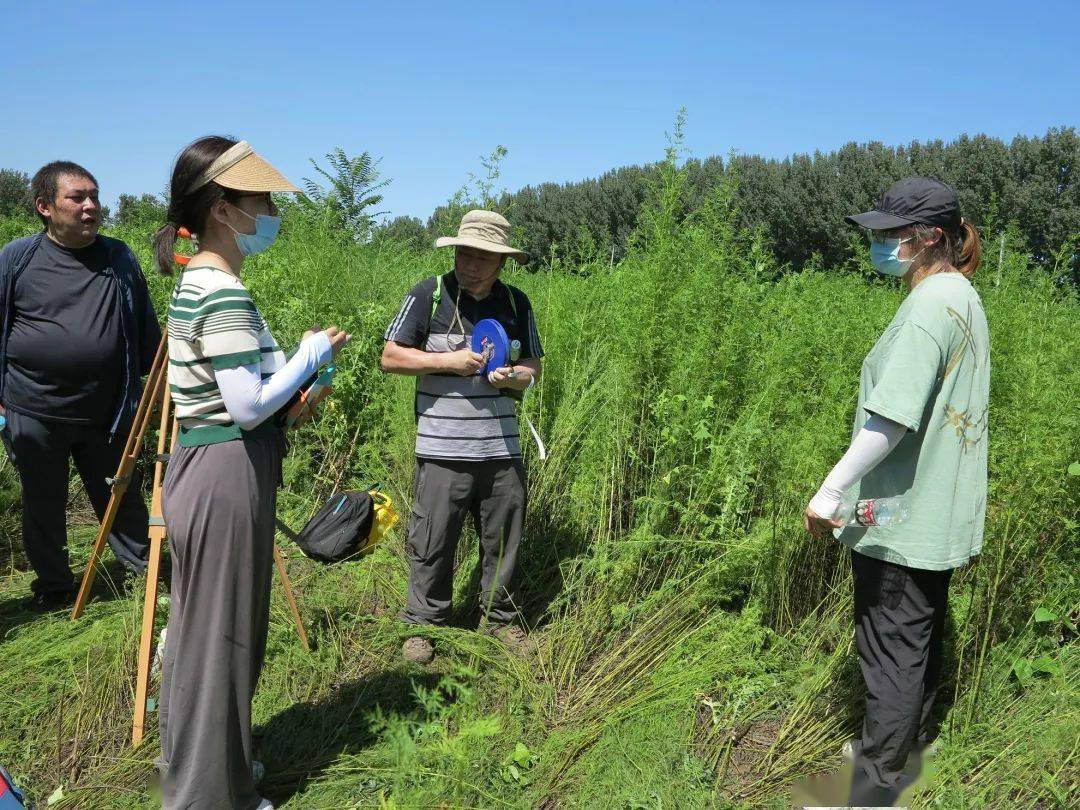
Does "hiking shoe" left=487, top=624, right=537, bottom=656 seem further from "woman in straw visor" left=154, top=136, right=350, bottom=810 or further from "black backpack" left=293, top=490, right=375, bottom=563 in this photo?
"woman in straw visor" left=154, top=136, right=350, bottom=810

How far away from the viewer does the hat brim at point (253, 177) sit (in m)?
2.12

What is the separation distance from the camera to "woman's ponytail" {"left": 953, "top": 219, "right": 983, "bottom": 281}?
2318 mm

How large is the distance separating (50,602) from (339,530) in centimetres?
218

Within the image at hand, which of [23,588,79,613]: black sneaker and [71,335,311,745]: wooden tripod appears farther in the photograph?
[23,588,79,613]: black sneaker

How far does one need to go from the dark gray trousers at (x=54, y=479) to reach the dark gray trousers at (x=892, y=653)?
3.45 metres

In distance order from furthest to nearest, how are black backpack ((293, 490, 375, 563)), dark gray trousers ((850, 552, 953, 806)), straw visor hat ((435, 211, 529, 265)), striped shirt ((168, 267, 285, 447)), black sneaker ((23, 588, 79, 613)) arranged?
black sneaker ((23, 588, 79, 613)) → straw visor hat ((435, 211, 529, 265)) → black backpack ((293, 490, 375, 563)) → dark gray trousers ((850, 552, 953, 806)) → striped shirt ((168, 267, 285, 447))

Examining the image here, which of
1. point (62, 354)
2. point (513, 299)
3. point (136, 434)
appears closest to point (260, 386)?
point (136, 434)

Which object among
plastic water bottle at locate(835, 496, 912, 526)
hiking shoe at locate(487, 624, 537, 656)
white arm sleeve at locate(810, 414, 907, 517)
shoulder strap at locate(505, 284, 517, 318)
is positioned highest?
shoulder strap at locate(505, 284, 517, 318)

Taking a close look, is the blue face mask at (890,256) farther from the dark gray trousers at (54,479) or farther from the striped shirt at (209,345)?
the dark gray trousers at (54,479)

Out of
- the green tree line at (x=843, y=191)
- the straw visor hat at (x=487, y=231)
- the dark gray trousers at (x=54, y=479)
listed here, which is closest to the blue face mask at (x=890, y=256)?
the straw visor hat at (x=487, y=231)

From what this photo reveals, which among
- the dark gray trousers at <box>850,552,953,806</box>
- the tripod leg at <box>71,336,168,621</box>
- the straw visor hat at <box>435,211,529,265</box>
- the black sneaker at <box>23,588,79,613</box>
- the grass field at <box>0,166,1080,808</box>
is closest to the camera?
the dark gray trousers at <box>850,552,953,806</box>

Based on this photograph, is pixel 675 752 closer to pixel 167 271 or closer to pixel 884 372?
pixel 884 372

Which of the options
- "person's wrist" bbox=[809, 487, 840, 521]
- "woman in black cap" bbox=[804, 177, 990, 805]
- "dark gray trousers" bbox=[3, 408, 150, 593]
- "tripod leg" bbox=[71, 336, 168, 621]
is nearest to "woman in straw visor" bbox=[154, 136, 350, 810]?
"tripod leg" bbox=[71, 336, 168, 621]

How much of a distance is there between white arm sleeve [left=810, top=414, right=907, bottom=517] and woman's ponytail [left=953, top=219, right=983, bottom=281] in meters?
0.56
